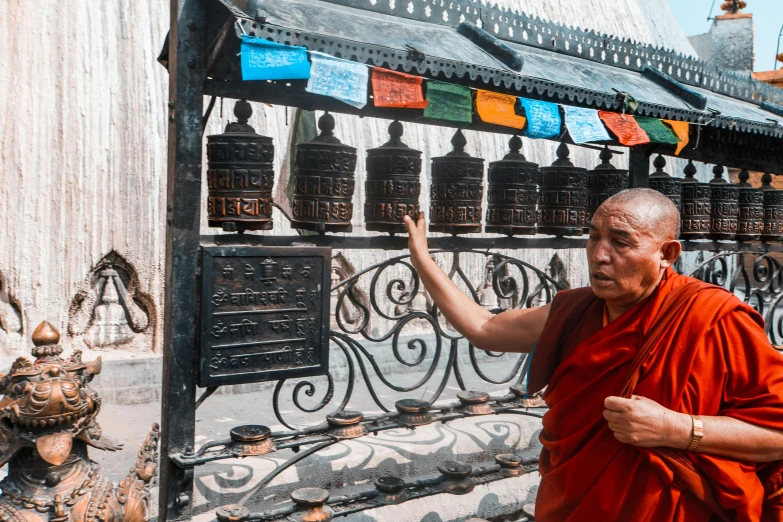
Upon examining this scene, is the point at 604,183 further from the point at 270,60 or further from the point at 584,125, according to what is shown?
the point at 270,60

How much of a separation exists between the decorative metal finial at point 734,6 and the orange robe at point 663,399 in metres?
11.7

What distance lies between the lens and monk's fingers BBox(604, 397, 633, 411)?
6.12ft

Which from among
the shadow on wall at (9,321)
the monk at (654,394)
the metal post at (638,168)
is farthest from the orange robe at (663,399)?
the shadow on wall at (9,321)

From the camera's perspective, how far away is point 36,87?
413 centimetres

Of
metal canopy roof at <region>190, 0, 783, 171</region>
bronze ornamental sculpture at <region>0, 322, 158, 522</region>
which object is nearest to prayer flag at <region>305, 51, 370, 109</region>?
metal canopy roof at <region>190, 0, 783, 171</region>

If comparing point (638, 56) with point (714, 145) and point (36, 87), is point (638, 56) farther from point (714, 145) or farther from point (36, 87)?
point (36, 87)

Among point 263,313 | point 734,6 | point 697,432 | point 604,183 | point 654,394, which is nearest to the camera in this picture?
point 697,432

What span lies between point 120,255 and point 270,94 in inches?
86.9

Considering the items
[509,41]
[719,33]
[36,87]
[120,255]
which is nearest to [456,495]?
[509,41]

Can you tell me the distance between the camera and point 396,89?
2.64 metres

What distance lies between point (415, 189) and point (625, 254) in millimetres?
1338

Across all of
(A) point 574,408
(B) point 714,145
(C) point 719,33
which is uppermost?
(C) point 719,33

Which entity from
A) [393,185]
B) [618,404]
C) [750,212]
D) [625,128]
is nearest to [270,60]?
[393,185]

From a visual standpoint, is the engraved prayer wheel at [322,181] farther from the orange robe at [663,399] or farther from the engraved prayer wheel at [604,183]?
the engraved prayer wheel at [604,183]
